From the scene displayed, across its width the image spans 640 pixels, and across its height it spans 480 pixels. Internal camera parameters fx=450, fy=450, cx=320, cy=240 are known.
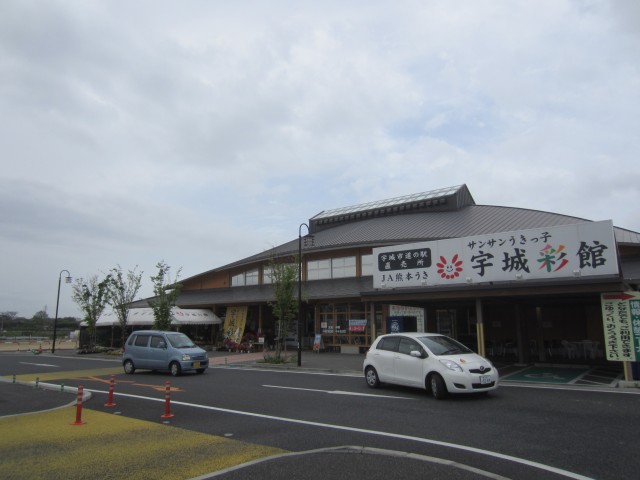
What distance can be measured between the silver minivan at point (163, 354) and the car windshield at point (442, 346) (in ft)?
31.4

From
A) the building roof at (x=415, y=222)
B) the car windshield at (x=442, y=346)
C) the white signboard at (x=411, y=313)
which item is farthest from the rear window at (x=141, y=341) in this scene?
the white signboard at (x=411, y=313)

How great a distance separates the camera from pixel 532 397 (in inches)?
437

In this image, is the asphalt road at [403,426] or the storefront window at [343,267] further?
the storefront window at [343,267]

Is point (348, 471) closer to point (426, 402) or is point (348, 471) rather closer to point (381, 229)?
point (426, 402)

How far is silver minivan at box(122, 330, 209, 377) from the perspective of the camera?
17.5 metres

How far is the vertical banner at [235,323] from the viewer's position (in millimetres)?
32125

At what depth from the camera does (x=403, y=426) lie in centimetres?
812

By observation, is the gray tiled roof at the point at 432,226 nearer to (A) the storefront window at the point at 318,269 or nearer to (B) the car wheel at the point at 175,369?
(A) the storefront window at the point at 318,269

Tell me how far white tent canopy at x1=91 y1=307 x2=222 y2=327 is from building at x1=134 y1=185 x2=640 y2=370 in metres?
1.03

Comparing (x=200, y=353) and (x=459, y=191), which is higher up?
(x=459, y=191)

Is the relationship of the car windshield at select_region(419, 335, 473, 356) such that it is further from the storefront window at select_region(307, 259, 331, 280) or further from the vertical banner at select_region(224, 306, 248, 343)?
the vertical banner at select_region(224, 306, 248, 343)

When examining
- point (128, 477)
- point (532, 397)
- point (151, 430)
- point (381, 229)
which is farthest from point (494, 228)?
point (128, 477)

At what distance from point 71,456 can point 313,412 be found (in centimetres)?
464

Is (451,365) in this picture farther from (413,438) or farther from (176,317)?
(176,317)
